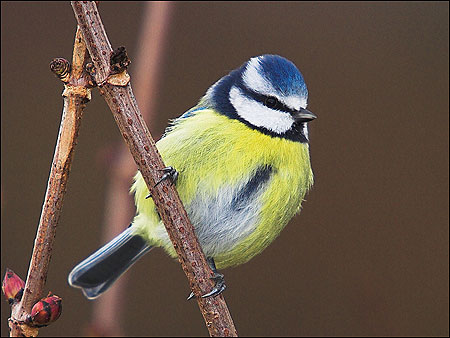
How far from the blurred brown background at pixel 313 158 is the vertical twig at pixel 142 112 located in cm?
142

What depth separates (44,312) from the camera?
0.86 m

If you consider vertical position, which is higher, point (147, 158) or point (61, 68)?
point (61, 68)

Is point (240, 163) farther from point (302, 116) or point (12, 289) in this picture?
point (12, 289)

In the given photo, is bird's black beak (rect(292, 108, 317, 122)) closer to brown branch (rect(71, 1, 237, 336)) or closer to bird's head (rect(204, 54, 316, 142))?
bird's head (rect(204, 54, 316, 142))

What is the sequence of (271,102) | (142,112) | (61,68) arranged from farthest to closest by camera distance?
(271,102), (142,112), (61,68)

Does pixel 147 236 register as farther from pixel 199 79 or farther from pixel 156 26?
pixel 199 79

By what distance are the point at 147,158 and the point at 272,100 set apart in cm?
61

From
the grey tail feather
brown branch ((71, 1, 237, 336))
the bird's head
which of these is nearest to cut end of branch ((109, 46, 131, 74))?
brown branch ((71, 1, 237, 336))

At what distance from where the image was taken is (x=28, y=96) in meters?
2.71

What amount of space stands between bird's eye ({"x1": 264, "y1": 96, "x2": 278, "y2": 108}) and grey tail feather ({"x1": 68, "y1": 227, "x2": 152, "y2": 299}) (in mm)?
501

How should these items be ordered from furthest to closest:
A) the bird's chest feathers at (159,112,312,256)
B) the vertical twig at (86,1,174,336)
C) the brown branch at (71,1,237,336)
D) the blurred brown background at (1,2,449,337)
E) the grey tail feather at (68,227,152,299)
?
the blurred brown background at (1,2,449,337) < the grey tail feather at (68,227,152,299) < the bird's chest feathers at (159,112,312,256) < the vertical twig at (86,1,174,336) < the brown branch at (71,1,237,336)

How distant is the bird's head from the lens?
4.75 ft

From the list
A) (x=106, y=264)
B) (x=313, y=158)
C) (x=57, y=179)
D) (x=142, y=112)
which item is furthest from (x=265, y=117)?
(x=313, y=158)

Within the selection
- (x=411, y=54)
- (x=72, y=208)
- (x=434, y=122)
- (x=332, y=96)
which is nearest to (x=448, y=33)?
(x=411, y=54)
